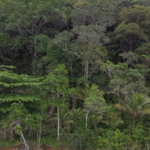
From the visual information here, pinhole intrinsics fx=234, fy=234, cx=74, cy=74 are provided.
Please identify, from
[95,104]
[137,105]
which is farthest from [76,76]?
[137,105]

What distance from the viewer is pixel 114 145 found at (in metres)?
15.3

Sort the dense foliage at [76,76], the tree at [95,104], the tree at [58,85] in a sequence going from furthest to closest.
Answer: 1. the tree at [58,85]
2. the tree at [95,104]
3. the dense foliage at [76,76]

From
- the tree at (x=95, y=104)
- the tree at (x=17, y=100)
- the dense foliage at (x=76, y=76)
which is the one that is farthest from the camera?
the tree at (x=95, y=104)

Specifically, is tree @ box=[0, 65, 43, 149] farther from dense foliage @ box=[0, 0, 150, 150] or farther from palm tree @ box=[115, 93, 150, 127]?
palm tree @ box=[115, 93, 150, 127]

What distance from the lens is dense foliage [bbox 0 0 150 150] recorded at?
16391 mm

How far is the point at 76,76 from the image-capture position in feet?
73.6

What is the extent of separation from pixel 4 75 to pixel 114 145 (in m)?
8.85

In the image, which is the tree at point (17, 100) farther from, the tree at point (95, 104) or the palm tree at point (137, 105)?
the palm tree at point (137, 105)

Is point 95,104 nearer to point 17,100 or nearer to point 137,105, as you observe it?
point 137,105

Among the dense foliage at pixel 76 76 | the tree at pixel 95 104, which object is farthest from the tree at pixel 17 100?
the tree at pixel 95 104

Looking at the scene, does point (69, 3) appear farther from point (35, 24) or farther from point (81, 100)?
point (81, 100)

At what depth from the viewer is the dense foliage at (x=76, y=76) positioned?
53.8ft

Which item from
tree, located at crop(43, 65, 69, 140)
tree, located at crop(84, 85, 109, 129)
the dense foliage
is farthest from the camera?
tree, located at crop(43, 65, 69, 140)

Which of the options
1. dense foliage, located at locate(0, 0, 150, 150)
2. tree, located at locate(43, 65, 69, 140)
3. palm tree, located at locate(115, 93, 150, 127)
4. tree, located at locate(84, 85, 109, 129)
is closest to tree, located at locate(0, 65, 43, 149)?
dense foliage, located at locate(0, 0, 150, 150)
